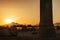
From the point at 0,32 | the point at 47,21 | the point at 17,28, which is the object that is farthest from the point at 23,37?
the point at 47,21

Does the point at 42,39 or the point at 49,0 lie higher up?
the point at 49,0

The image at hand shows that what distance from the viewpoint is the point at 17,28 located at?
16.8m

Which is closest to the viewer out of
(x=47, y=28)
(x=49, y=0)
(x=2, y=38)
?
(x=2, y=38)

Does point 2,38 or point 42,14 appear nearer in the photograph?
point 2,38

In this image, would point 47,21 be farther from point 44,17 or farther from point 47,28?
point 47,28

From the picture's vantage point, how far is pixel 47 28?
17406mm

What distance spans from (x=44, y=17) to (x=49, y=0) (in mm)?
A: 1627

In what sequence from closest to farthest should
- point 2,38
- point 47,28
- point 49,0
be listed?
1. point 2,38
2. point 47,28
3. point 49,0

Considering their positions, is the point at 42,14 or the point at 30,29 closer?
the point at 30,29

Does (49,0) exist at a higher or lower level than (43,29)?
higher

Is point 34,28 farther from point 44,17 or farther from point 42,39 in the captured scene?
point 44,17

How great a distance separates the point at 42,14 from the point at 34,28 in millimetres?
3259

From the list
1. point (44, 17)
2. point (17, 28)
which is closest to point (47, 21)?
point (44, 17)

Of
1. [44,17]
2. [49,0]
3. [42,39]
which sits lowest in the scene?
[42,39]
